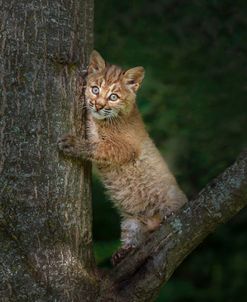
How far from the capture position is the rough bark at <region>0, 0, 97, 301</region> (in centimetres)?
414

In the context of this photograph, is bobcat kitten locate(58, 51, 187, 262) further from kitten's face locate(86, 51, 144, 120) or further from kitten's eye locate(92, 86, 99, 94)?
kitten's eye locate(92, 86, 99, 94)

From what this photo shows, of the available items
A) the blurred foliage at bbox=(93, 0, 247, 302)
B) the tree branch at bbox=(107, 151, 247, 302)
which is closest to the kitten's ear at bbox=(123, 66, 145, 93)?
the blurred foliage at bbox=(93, 0, 247, 302)

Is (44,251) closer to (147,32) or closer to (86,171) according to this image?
(86,171)

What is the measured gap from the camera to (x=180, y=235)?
419 cm

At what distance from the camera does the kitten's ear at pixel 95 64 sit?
4.90 m

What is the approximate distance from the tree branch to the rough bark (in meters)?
0.25

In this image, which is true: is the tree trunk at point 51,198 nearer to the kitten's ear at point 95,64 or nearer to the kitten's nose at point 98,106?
the kitten's ear at point 95,64

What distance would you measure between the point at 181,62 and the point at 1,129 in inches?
127

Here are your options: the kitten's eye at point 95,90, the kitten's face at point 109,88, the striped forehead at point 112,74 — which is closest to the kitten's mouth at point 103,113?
the kitten's face at point 109,88

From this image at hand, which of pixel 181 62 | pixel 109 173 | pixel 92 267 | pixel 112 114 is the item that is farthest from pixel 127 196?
pixel 181 62

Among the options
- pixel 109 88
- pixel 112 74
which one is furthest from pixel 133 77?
pixel 109 88

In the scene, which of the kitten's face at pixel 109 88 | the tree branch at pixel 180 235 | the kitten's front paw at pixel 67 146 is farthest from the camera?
the kitten's face at pixel 109 88

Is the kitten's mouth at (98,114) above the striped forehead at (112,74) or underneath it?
underneath

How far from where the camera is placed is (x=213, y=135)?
6.86 m
